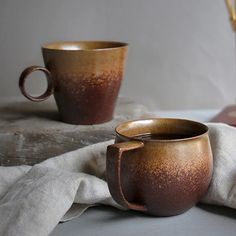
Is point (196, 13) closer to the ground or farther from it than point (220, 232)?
farther from it

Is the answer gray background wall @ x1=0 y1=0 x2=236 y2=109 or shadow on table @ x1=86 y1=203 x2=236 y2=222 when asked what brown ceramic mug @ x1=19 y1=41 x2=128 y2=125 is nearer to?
shadow on table @ x1=86 y1=203 x2=236 y2=222

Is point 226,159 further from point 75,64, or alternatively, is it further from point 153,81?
point 153,81

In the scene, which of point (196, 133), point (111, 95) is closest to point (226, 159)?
point (196, 133)

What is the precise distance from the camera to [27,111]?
64cm

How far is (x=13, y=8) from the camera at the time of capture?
79 centimetres

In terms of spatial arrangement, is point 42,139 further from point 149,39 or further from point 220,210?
point 149,39

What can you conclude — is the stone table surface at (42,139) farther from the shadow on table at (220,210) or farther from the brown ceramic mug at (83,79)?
the shadow on table at (220,210)

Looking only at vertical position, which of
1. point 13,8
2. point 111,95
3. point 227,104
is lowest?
point 227,104

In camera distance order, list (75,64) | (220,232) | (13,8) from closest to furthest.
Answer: (220,232) → (75,64) → (13,8)

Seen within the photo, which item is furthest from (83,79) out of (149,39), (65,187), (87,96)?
(149,39)

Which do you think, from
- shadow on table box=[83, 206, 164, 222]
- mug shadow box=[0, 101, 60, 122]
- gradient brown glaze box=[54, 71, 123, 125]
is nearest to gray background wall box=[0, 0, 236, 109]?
mug shadow box=[0, 101, 60, 122]

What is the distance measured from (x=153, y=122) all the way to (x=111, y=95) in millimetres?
122

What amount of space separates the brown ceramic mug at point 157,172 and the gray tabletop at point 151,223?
12 millimetres

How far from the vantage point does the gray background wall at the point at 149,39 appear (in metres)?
0.80
